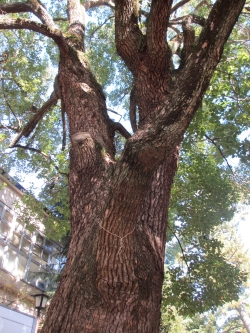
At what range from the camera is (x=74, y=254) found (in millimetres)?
2799

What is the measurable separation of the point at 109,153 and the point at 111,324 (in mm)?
1841

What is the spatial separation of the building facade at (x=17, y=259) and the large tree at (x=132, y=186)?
941 cm

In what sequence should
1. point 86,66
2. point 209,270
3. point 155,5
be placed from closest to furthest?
point 155,5 → point 86,66 → point 209,270

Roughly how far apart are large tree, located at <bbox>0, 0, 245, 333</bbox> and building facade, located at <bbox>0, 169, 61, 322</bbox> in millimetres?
9406

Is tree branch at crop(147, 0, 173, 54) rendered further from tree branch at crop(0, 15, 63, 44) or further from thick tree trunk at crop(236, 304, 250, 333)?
thick tree trunk at crop(236, 304, 250, 333)

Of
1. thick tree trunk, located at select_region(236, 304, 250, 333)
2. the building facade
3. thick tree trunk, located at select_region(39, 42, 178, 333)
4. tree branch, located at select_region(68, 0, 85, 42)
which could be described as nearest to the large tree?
thick tree trunk, located at select_region(39, 42, 178, 333)

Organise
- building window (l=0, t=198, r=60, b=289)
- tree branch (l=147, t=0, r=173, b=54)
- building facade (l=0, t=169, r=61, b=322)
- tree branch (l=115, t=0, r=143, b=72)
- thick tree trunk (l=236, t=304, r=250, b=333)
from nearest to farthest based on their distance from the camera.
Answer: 1. tree branch (l=147, t=0, r=173, b=54)
2. tree branch (l=115, t=0, r=143, b=72)
3. building facade (l=0, t=169, r=61, b=322)
4. building window (l=0, t=198, r=60, b=289)
5. thick tree trunk (l=236, t=304, r=250, b=333)

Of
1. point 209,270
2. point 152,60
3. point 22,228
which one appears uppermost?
point 22,228

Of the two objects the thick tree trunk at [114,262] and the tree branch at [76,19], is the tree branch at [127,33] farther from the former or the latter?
the tree branch at [76,19]

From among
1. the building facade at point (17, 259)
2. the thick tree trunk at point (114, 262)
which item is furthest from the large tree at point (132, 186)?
the building facade at point (17, 259)

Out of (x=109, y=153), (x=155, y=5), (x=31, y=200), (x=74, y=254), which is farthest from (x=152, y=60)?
(x=31, y=200)

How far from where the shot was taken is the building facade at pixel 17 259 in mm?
12915

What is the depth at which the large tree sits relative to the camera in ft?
8.15

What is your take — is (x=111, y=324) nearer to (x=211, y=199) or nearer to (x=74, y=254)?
(x=74, y=254)
